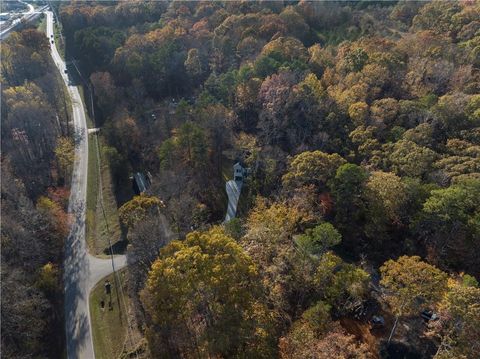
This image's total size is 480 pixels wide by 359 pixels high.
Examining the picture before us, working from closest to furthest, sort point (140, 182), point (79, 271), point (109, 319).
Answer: point (109, 319) < point (79, 271) < point (140, 182)

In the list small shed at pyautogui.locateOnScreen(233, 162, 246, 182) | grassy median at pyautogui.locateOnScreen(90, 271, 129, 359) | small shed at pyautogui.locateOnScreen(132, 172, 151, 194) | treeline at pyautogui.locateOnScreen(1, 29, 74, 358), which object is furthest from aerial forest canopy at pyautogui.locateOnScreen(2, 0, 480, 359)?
grassy median at pyautogui.locateOnScreen(90, 271, 129, 359)

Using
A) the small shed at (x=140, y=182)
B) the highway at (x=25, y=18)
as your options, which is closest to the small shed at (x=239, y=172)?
the small shed at (x=140, y=182)

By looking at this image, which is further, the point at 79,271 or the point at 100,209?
the point at 100,209

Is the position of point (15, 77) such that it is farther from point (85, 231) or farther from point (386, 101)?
point (386, 101)

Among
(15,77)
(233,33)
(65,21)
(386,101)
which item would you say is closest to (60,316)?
(386,101)

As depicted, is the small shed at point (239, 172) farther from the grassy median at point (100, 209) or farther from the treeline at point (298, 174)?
the grassy median at point (100, 209)

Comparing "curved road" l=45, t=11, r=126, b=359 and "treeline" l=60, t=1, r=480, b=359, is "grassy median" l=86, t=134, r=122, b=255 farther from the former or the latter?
"treeline" l=60, t=1, r=480, b=359

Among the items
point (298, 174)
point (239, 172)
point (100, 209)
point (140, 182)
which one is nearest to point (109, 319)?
point (100, 209)

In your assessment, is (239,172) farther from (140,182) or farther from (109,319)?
(109,319)
